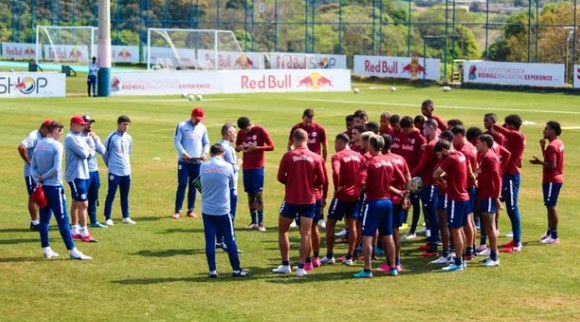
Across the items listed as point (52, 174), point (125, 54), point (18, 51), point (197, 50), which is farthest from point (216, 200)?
point (18, 51)

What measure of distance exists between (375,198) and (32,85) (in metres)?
38.3

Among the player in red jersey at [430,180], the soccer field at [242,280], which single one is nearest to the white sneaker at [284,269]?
the soccer field at [242,280]

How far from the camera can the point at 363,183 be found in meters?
15.4

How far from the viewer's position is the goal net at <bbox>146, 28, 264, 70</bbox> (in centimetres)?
6588

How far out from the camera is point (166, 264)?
16.3 m

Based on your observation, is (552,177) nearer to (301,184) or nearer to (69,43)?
(301,184)

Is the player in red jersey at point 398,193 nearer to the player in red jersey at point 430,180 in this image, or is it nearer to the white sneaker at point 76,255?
the player in red jersey at point 430,180

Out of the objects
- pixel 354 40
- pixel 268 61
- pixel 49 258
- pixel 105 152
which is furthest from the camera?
pixel 354 40

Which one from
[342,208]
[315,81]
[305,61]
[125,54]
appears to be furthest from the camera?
[125,54]

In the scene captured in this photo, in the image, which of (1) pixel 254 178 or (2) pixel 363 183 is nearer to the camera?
(2) pixel 363 183

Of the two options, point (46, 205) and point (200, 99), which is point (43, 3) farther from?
point (46, 205)

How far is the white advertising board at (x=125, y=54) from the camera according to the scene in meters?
90.1

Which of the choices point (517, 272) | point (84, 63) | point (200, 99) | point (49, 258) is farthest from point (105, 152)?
point (84, 63)

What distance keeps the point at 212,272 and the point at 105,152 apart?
5.22 m
